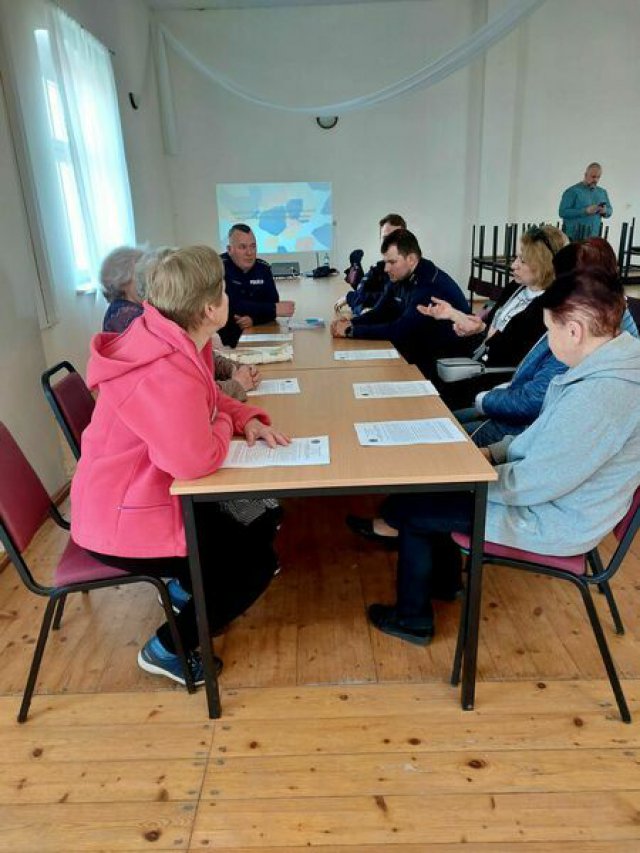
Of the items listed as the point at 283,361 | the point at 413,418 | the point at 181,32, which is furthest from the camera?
the point at 181,32

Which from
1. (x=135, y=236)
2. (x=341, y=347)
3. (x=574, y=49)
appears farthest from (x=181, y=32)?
(x=341, y=347)

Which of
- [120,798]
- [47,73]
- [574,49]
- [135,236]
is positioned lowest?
[120,798]

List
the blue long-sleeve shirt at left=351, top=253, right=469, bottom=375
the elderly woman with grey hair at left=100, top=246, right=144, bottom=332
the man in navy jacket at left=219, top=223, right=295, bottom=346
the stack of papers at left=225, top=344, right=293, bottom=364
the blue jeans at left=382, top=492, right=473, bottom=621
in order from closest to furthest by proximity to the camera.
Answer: the blue jeans at left=382, top=492, right=473, bottom=621, the elderly woman with grey hair at left=100, top=246, right=144, bottom=332, the stack of papers at left=225, top=344, right=293, bottom=364, the blue long-sleeve shirt at left=351, top=253, right=469, bottom=375, the man in navy jacket at left=219, top=223, right=295, bottom=346

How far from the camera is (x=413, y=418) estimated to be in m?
1.75

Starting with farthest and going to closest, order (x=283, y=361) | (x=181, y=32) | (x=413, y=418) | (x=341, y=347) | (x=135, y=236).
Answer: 1. (x=181, y=32)
2. (x=135, y=236)
3. (x=341, y=347)
4. (x=283, y=361)
5. (x=413, y=418)

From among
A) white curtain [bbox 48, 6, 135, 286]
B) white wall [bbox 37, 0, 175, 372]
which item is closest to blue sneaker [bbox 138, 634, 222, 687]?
white wall [bbox 37, 0, 175, 372]

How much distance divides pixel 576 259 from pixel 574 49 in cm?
685

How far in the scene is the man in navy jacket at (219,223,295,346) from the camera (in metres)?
3.41

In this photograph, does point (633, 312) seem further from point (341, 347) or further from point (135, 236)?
point (135, 236)

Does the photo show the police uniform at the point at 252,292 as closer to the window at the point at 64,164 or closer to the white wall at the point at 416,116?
the window at the point at 64,164

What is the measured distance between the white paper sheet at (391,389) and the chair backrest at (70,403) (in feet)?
3.00

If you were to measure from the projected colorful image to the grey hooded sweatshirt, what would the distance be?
6730 mm

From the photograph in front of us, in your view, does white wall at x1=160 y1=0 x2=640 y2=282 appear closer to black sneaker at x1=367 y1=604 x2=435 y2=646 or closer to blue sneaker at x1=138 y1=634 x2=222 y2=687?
black sneaker at x1=367 y1=604 x2=435 y2=646

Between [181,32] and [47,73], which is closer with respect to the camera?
[47,73]
